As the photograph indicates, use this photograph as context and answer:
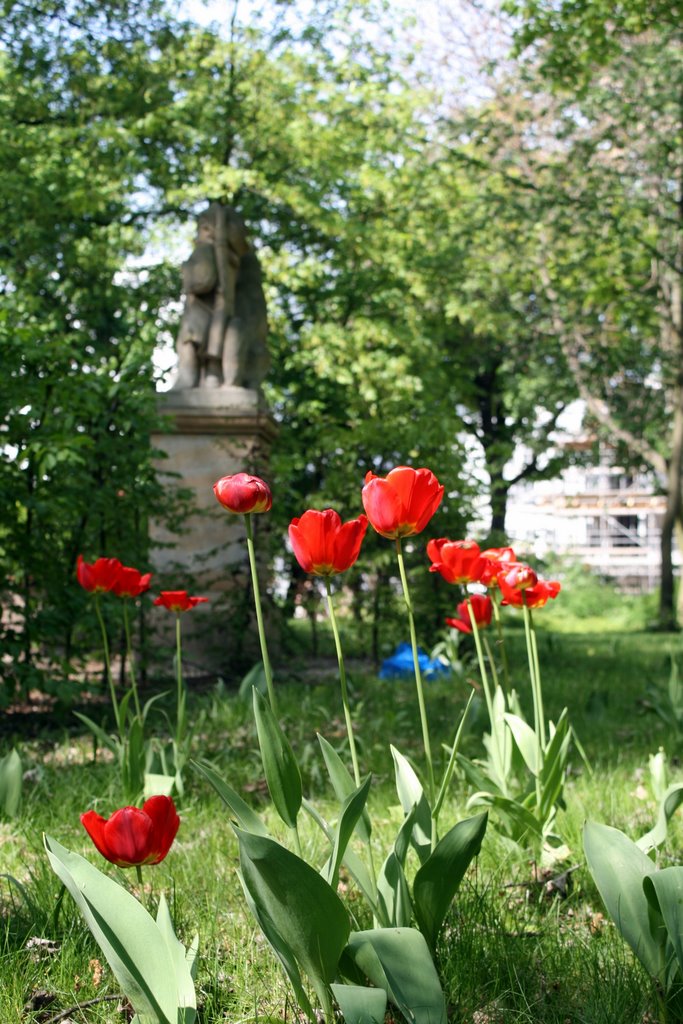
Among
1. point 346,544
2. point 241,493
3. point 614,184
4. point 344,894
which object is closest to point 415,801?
point 346,544

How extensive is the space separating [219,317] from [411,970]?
23.3 feet

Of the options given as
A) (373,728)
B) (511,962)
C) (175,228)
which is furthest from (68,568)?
(175,228)

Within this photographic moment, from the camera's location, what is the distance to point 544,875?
2.46 m

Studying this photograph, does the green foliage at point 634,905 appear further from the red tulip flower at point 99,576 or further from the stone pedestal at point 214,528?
the stone pedestal at point 214,528

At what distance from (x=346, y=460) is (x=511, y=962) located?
252 inches

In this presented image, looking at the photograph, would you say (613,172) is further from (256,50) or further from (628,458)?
(628,458)

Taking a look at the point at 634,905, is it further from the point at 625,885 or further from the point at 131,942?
the point at 131,942

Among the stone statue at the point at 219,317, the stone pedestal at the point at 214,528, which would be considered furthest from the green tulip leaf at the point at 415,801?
the stone statue at the point at 219,317

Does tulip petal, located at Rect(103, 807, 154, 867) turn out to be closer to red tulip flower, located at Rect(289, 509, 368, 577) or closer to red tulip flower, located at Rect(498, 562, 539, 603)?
red tulip flower, located at Rect(289, 509, 368, 577)

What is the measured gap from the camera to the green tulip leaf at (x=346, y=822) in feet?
5.02

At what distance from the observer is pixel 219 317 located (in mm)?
8125

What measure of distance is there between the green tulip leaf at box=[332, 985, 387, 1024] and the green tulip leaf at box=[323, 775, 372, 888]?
8.5 inches

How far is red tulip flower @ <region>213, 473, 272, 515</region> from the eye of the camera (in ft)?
5.35

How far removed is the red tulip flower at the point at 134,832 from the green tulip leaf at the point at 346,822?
0.29 meters
